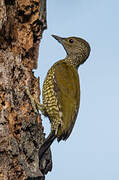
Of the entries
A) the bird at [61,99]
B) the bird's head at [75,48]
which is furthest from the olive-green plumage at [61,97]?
the bird's head at [75,48]

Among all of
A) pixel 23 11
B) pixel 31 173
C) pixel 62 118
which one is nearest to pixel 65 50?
pixel 62 118

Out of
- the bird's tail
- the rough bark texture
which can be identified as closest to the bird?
the bird's tail

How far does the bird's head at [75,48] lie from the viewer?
19.1ft

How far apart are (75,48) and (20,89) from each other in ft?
7.91

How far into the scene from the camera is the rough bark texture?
10.7ft

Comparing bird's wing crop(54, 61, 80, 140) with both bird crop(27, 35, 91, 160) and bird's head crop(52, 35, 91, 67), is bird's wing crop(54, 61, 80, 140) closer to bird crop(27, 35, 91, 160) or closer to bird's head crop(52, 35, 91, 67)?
bird crop(27, 35, 91, 160)

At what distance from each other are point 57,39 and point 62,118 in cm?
160

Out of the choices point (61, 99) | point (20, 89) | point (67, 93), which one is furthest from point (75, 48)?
point (20, 89)

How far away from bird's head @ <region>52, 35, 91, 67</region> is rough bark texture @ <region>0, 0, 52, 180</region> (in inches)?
65.6

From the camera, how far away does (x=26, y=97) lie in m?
3.65

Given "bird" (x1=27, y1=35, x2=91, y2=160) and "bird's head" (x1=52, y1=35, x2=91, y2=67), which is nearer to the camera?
"bird" (x1=27, y1=35, x2=91, y2=160)

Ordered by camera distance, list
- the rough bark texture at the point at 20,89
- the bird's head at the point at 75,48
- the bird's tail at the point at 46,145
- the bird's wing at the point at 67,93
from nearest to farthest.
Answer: the rough bark texture at the point at 20,89, the bird's tail at the point at 46,145, the bird's wing at the point at 67,93, the bird's head at the point at 75,48

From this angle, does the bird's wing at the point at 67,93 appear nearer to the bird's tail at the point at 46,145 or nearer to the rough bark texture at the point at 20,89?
the bird's tail at the point at 46,145

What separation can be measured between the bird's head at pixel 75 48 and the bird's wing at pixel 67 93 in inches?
26.8
